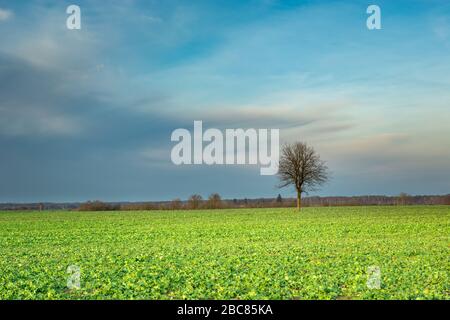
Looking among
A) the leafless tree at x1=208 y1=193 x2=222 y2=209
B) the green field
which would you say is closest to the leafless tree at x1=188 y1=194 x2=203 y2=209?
the leafless tree at x1=208 y1=193 x2=222 y2=209

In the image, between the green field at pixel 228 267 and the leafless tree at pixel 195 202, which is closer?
the green field at pixel 228 267

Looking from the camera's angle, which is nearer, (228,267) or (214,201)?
(228,267)

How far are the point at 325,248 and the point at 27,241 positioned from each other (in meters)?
21.3

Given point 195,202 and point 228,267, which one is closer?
point 228,267

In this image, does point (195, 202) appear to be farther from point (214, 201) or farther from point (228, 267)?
point (228, 267)

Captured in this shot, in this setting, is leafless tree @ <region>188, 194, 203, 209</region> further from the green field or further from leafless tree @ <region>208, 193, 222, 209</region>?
the green field

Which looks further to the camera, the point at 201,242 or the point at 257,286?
the point at 201,242

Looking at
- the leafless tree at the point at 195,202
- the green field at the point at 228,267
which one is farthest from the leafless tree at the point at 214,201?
the green field at the point at 228,267

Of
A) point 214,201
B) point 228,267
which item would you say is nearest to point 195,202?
point 214,201

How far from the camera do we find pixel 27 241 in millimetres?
35812

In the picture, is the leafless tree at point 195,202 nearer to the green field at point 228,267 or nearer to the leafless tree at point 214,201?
the leafless tree at point 214,201

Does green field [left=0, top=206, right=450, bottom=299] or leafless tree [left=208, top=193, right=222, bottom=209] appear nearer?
green field [left=0, top=206, right=450, bottom=299]
